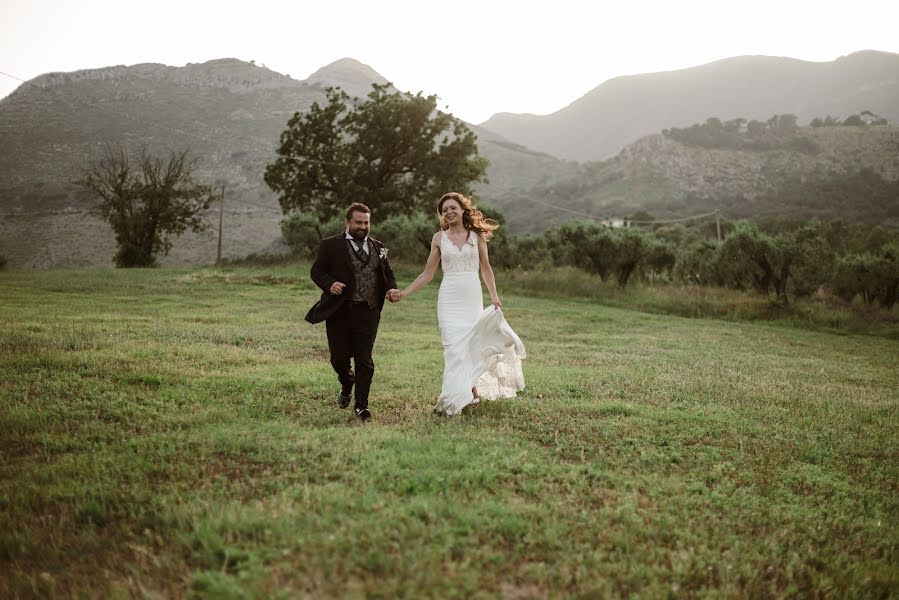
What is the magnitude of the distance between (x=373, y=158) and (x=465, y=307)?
38450mm

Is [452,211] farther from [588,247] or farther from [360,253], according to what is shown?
[588,247]

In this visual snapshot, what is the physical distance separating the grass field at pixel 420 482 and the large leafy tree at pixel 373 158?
34.1 m

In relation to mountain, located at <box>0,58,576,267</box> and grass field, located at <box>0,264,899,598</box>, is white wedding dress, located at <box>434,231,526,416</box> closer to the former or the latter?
grass field, located at <box>0,264,899,598</box>

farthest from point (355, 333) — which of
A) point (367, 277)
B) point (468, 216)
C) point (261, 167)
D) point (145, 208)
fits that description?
point (261, 167)

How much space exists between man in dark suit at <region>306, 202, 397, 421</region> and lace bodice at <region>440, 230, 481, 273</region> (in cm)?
86

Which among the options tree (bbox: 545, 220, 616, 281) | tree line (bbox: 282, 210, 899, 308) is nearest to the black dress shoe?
tree line (bbox: 282, 210, 899, 308)

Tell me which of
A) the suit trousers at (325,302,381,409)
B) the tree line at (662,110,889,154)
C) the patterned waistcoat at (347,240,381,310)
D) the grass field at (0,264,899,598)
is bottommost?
the grass field at (0,264,899,598)

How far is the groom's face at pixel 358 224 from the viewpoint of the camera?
719 centimetres

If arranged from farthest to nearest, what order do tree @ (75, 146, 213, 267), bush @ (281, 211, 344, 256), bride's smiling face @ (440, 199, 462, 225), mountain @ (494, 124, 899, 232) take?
mountain @ (494, 124, 899, 232)
tree @ (75, 146, 213, 267)
bush @ (281, 211, 344, 256)
bride's smiling face @ (440, 199, 462, 225)

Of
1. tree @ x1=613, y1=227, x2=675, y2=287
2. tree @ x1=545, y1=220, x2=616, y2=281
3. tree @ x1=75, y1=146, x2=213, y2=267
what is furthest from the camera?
tree @ x1=75, y1=146, x2=213, y2=267

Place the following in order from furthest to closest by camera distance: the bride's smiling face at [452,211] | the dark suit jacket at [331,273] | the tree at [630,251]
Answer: the tree at [630,251]
the bride's smiling face at [452,211]
the dark suit jacket at [331,273]

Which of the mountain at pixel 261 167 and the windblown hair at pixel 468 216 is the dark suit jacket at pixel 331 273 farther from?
the mountain at pixel 261 167

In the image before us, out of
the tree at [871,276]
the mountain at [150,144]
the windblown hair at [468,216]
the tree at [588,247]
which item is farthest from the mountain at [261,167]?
the windblown hair at [468,216]

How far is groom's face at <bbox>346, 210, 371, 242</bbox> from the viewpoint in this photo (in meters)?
7.19
